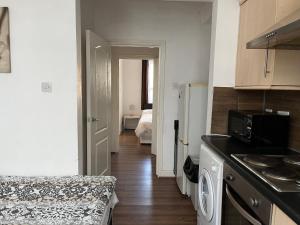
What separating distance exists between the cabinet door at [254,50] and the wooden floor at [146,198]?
1522 millimetres

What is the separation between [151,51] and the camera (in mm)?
4430

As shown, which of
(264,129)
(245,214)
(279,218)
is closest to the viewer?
(279,218)

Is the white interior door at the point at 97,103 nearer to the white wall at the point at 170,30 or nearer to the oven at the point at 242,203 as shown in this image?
the white wall at the point at 170,30

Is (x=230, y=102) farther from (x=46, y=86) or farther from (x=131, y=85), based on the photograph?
(x=131, y=85)

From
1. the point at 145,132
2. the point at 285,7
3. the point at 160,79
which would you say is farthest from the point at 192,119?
the point at 145,132

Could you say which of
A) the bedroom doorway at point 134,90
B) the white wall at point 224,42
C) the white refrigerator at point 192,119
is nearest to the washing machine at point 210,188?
the white wall at point 224,42

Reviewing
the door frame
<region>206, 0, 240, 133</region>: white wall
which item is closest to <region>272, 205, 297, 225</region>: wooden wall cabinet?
<region>206, 0, 240, 133</region>: white wall

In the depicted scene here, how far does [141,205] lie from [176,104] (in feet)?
5.11

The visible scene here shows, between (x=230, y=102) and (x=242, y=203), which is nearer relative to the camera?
(x=242, y=203)

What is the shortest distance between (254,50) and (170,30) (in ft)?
5.98

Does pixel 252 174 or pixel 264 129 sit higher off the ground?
pixel 264 129

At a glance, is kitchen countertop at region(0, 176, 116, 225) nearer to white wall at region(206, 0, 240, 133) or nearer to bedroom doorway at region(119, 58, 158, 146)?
white wall at region(206, 0, 240, 133)

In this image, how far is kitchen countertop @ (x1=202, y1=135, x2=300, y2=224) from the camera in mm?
921

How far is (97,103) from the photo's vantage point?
9.10 feet
